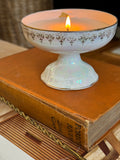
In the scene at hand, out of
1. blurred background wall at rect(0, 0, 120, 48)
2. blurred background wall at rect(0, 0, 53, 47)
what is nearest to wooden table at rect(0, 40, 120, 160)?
blurred background wall at rect(0, 0, 120, 48)

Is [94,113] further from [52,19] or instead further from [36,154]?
[52,19]

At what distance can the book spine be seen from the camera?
0.35 m

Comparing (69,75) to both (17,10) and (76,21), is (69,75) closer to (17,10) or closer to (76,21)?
(76,21)

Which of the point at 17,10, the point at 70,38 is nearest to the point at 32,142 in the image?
the point at 70,38

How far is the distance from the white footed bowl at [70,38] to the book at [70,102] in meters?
0.02

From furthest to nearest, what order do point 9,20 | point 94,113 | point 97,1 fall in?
point 9,20 → point 97,1 → point 94,113

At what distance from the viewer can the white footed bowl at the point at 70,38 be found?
35 centimetres

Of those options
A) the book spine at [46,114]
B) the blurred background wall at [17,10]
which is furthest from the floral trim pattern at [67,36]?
the blurred background wall at [17,10]

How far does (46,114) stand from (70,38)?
142 mm

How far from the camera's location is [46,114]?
0.39 meters

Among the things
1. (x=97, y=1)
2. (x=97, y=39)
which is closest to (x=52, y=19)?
(x=97, y=39)

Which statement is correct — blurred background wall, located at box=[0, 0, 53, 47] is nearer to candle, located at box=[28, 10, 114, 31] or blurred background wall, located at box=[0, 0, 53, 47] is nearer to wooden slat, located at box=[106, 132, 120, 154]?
candle, located at box=[28, 10, 114, 31]

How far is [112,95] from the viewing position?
0.40 metres

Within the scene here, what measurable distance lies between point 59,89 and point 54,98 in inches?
1.2
